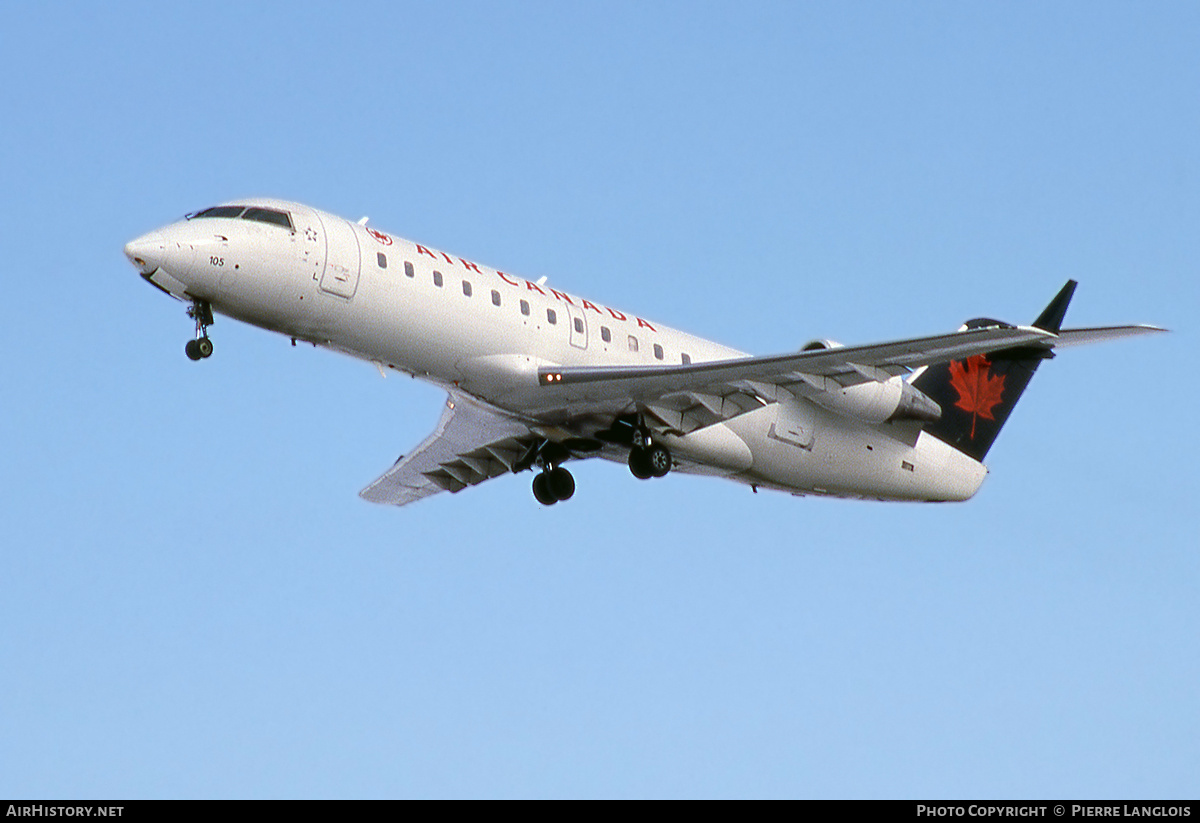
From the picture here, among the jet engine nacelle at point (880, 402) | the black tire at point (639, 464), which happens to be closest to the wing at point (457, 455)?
the black tire at point (639, 464)

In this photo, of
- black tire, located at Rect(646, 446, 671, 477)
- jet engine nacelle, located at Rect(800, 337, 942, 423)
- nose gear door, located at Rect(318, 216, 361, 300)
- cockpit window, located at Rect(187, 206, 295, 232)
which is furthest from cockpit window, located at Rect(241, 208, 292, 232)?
jet engine nacelle, located at Rect(800, 337, 942, 423)

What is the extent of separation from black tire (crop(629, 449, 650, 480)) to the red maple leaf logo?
6.90 meters

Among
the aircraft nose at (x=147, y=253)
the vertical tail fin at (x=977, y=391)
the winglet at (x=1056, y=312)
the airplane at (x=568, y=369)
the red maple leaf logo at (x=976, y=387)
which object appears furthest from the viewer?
the red maple leaf logo at (x=976, y=387)

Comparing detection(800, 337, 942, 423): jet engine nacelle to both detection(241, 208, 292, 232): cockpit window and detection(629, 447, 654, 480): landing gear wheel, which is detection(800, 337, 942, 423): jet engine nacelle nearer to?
detection(629, 447, 654, 480): landing gear wheel

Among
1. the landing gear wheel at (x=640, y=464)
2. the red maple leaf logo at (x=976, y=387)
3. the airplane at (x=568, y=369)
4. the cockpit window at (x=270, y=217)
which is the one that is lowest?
the landing gear wheel at (x=640, y=464)

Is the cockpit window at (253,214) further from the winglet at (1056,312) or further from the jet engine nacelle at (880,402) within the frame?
the winglet at (1056,312)

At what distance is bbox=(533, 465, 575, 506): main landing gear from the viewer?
23.7m

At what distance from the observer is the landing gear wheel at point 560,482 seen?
23656 mm

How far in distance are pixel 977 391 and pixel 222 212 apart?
1347cm

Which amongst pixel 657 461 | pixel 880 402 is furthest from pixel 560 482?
pixel 880 402

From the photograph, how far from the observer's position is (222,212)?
65.7 feet

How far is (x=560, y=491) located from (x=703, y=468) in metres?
2.25
